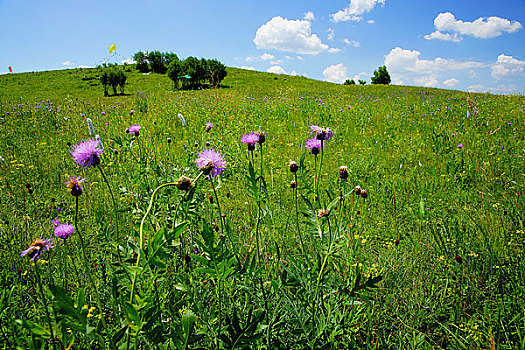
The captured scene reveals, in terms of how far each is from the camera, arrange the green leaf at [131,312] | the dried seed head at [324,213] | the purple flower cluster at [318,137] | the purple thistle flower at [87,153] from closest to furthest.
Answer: the green leaf at [131,312], the dried seed head at [324,213], the purple thistle flower at [87,153], the purple flower cluster at [318,137]

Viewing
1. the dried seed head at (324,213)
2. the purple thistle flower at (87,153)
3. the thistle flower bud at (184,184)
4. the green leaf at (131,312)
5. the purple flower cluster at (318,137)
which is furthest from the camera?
the purple flower cluster at (318,137)

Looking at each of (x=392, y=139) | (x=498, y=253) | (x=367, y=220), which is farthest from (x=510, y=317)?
(x=392, y=139)

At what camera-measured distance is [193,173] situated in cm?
204

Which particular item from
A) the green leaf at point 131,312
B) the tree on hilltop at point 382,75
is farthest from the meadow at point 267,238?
the tree on hilltop at point 382,75

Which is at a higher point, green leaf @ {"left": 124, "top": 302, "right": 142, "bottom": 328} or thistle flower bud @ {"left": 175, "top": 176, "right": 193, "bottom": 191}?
thistle flower bud @ {"left": 175, "top": 176, "right": 193, "bottom": 191}

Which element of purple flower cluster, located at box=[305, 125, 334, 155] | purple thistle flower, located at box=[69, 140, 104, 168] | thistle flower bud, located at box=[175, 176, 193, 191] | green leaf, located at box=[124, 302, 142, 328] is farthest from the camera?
purple flower cluster, located at box=[305, 125, 334, 155]

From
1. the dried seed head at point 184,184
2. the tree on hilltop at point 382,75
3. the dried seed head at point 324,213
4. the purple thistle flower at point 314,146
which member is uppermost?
the tree on hilltop at point 382,75

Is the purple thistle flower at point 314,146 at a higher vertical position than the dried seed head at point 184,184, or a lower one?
higher

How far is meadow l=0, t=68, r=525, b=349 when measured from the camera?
3.19 feet

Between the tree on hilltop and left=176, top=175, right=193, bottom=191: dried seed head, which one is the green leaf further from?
the tree on hilltop

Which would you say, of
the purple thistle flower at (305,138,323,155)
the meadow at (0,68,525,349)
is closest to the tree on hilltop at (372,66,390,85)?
the meadow at (0,68,525,349)

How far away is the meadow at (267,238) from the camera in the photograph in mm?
972

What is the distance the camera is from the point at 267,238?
6.93 ft

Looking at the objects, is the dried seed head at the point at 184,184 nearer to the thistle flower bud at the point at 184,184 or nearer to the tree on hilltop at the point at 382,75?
the thistle flower bud at the point at 184,184
